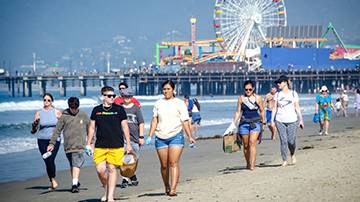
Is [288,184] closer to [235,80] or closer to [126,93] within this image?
[126,93]

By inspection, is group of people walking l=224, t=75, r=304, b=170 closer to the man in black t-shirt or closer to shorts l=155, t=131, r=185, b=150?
shorts l=155, t=131, r=185, b=150

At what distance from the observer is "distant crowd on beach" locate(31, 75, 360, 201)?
325 inches

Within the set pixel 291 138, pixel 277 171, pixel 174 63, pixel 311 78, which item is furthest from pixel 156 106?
pixel 174 63

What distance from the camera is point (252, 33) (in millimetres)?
90562

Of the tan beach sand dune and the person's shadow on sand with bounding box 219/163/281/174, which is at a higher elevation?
the tan beach sand dune

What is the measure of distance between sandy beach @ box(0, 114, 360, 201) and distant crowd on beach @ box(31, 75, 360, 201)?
267 mm

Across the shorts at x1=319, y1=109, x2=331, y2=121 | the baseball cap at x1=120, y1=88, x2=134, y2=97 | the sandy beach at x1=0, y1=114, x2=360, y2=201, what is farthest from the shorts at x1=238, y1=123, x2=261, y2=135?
the shorts at x1=319, y1=109, x2=331, y2=121

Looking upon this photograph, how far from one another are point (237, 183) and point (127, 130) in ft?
5.06

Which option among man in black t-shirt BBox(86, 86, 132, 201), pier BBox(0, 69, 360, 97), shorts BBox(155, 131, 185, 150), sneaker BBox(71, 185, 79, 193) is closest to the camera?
man in black t-shirt BBox(86, 86, 132, 201)

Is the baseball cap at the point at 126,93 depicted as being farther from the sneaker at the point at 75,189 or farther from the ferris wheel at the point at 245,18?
the ferris wheel at the point at 245,18

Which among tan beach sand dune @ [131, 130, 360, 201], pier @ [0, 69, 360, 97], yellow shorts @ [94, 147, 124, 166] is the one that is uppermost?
yellow shorts @ [94, 147, 124, 166]

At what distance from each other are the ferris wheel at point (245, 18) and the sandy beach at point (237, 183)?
7255 cm

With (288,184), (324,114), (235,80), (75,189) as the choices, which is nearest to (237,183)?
(288,184)

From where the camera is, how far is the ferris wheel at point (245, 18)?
8600 centimetres
